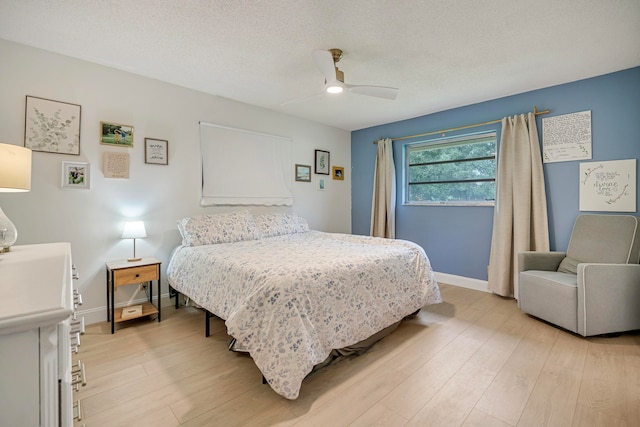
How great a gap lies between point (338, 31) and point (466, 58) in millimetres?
1222

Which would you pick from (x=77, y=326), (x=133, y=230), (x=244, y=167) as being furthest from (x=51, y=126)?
(x=77, y=326)

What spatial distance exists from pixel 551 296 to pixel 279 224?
2878mm

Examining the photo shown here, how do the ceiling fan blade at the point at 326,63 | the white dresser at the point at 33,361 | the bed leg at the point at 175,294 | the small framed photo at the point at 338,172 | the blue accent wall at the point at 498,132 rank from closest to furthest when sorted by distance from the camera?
the white dresser at the point at 33,361 → the ceiling fan blade at the point at 326,63 → the blue accent wall at the point at 498,132 → the bed leg at the point at 175,294 → the small framed photo at the point at 338,172

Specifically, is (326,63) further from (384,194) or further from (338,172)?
(338,172)

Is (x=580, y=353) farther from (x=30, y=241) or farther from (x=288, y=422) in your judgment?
(x=30, y=241)

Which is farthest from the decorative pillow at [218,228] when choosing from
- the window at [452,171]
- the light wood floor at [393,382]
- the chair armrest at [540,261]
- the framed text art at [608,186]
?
the framed text art at [608,186]

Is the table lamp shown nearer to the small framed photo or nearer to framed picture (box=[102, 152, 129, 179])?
framed picture (box=[102, 152, 129, 179])

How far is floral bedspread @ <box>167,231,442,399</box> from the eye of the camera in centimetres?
167

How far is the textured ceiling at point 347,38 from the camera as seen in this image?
1.91 metres

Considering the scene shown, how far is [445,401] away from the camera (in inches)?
65.3

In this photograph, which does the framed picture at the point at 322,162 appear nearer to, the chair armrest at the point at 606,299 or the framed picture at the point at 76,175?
the framed picture at the point at 76,175

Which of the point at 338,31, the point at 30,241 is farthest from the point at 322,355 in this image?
the point at 30,241

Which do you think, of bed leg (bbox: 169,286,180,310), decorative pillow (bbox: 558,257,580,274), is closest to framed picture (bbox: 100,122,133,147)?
bed leg (bbox: 169,286,180,310)

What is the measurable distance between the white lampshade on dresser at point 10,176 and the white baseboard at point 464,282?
14.0 feet
